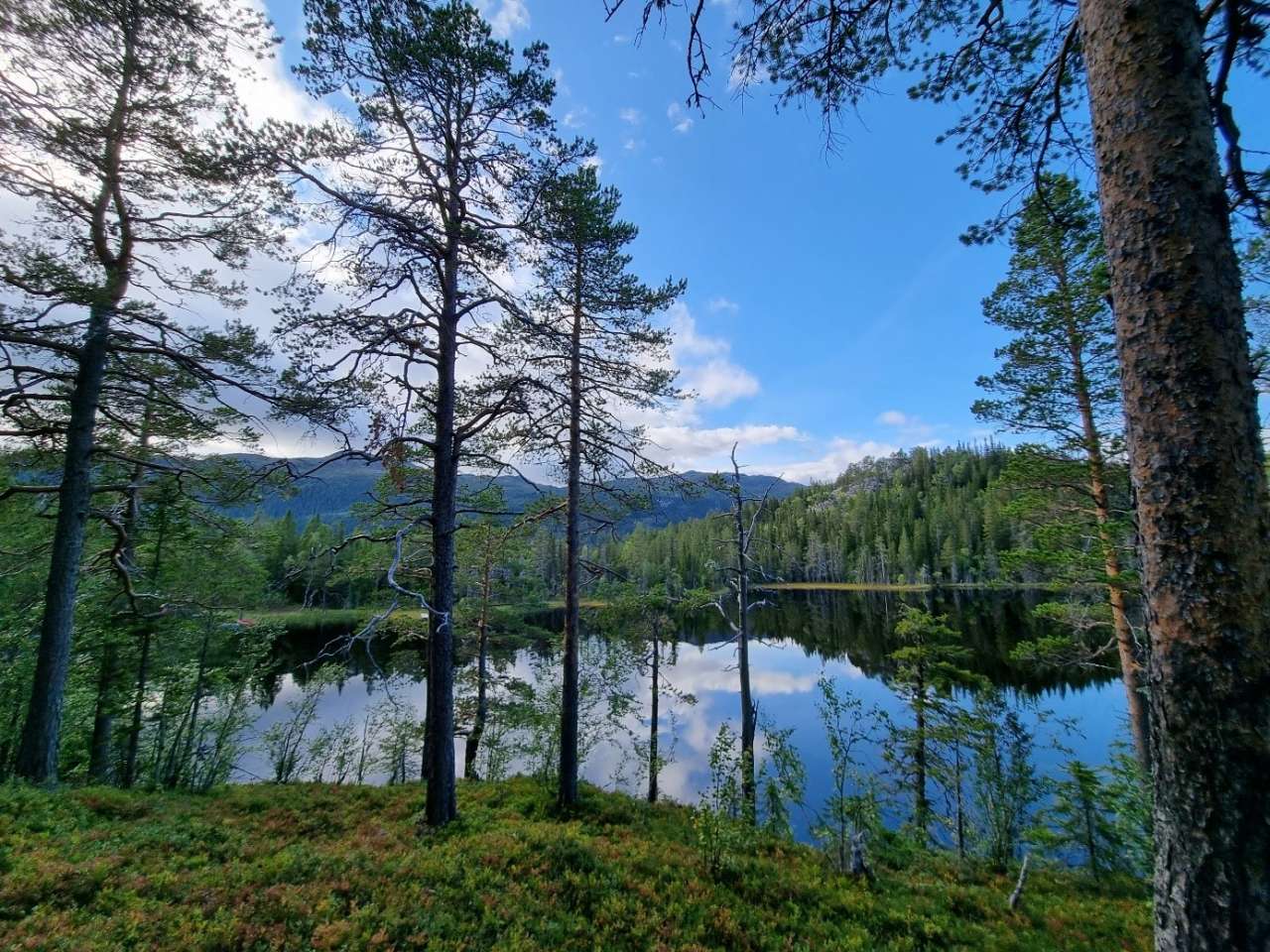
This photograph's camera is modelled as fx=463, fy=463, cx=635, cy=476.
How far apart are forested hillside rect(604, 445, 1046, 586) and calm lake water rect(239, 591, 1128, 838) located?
17.0 meters

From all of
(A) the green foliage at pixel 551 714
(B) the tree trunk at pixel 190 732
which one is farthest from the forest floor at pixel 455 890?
(B) the tree trunk at pixel 190 732

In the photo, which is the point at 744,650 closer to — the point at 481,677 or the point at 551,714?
the point at 551,714

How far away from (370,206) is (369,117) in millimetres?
1210

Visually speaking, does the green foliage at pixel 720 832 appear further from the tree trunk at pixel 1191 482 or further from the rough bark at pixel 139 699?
the rough bark at pixel 139 699

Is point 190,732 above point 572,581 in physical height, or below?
below

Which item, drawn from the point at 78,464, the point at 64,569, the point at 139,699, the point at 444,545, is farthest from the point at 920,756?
the point at 139,699

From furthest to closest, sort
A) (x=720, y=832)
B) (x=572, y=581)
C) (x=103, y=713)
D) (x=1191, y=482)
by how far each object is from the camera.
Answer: (x=103, y=713)
(x=572, y=581)
(x=720, y=832)
(x=1191, y=482)

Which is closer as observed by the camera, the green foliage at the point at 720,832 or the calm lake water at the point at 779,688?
the green foliage at the point at 720,832

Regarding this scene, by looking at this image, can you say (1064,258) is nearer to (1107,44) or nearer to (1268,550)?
(1107,44)

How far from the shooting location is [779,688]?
26.6m

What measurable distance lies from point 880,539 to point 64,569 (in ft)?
263

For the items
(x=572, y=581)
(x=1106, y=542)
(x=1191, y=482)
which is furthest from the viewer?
(x=572, y=581)

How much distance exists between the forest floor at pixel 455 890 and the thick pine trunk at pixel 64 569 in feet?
2.79

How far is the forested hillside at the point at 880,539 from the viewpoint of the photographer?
63.2 metres
